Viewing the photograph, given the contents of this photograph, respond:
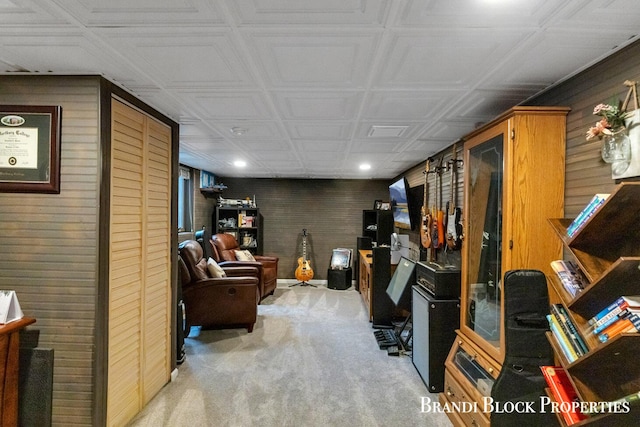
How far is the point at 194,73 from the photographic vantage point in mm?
1600

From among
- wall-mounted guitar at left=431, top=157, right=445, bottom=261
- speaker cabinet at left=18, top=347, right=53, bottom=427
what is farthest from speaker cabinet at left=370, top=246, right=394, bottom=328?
speaker cabinet at left=18, top=347, right=53, bottom=427

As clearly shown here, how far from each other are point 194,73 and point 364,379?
2612mm

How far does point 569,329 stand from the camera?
1253mm

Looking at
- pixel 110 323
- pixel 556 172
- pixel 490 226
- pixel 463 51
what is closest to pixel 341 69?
pixel 463 51

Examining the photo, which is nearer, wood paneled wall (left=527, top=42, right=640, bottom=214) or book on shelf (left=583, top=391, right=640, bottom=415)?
book on shelf (left=583, top=391, right=640, bottom=415)

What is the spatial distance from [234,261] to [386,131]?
331 cm

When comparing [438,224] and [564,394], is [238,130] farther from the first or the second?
[564,394]

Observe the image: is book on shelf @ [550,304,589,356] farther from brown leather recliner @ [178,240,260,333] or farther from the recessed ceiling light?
brown leather recliner @ [178,240,260,333]

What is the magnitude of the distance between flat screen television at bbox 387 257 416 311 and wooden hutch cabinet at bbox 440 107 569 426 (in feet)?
2.32

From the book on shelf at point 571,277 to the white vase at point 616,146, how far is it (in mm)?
492

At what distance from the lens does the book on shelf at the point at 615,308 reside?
3.37 ft

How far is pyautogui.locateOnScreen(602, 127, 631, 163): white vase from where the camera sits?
47.7 inches

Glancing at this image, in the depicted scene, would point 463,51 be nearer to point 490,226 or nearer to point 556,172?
point 556,172

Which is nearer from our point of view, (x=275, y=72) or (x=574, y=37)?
(x=574, y=37)
